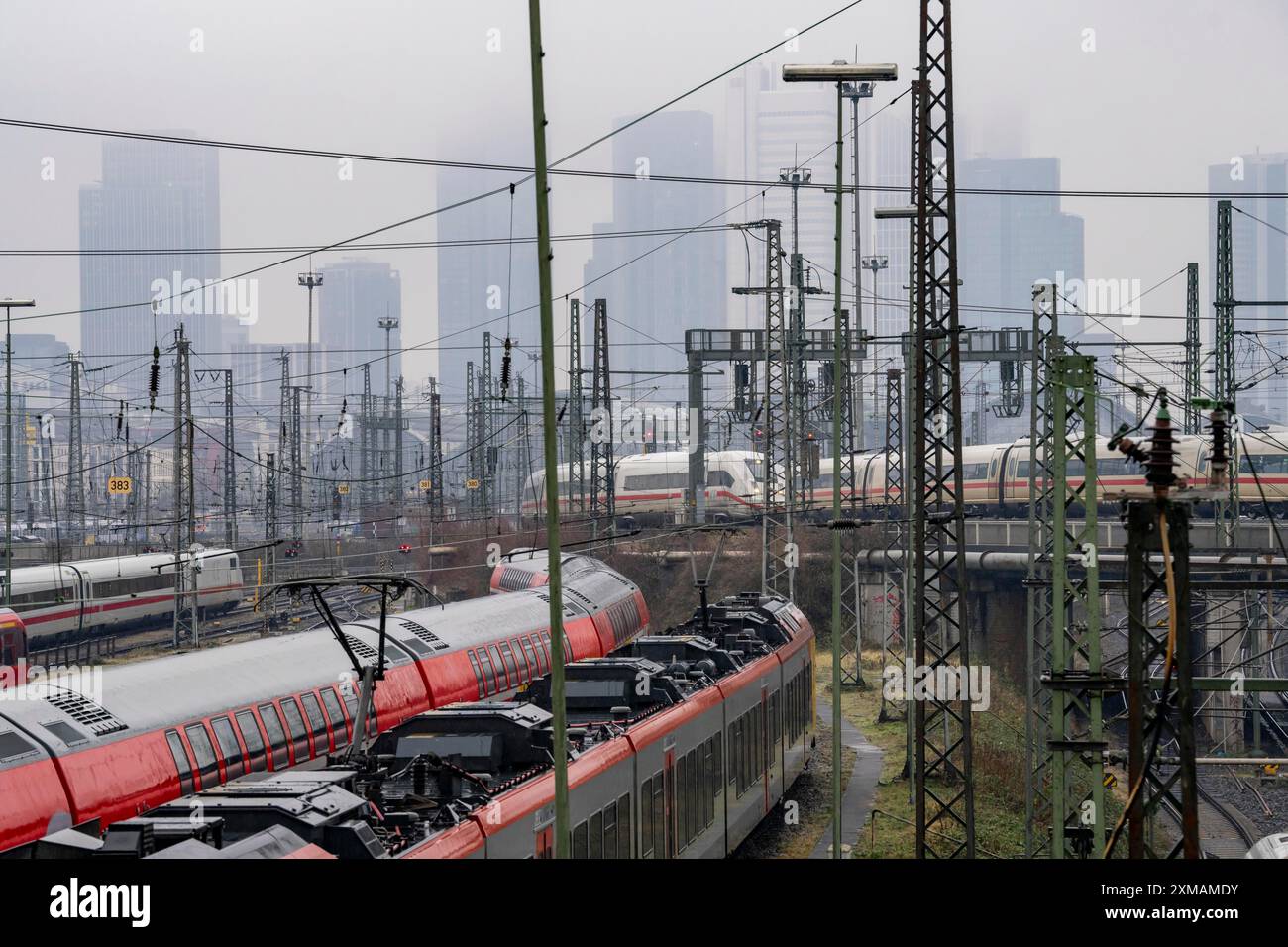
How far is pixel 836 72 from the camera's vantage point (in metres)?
18.8

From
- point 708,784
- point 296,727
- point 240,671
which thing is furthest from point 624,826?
point 240,671

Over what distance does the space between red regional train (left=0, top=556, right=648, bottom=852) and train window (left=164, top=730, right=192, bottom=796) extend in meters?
0.02

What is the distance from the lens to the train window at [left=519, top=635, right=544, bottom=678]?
29.2 m

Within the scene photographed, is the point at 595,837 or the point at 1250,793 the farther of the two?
the point at 1250,793

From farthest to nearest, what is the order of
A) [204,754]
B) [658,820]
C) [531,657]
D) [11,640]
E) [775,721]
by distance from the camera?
[11,640], [531,657], [775,721], [658,820], [204,754]

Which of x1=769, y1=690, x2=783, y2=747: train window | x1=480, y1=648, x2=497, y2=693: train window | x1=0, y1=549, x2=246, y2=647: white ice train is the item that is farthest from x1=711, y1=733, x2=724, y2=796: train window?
x1=0, y1=549, x2=246, y2=647: white ice train

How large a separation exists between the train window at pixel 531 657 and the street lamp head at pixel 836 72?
13.8m

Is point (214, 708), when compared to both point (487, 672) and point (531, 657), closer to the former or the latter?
point (487, 672)

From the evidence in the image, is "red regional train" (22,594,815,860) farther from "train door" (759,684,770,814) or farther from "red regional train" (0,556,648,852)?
"red regional train" (0,556,648,852)

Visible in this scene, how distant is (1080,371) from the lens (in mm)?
17078

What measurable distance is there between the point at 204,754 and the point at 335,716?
340 centimetres

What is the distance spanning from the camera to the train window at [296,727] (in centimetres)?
2000

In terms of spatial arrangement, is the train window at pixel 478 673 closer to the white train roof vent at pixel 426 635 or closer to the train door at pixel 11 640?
the white train roof vent at pixel 426 635
